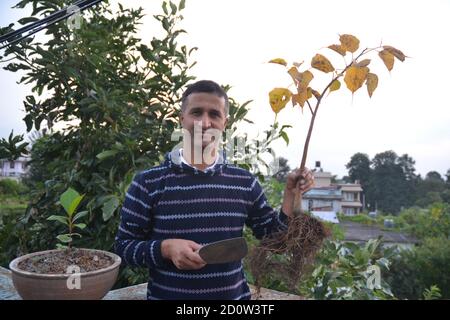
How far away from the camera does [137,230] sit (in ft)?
3.70

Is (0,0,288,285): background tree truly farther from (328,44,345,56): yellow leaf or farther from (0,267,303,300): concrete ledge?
(328,44,345,56): yellow leaf

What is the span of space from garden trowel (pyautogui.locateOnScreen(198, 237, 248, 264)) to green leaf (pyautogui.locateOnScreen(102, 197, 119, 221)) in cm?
78

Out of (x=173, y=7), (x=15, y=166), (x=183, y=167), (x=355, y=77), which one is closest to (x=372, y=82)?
(x=355, y=77)

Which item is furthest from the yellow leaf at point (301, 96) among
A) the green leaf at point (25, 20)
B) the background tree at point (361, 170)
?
the background tree at point (361, 170)

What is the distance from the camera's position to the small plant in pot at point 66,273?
3.38 ft

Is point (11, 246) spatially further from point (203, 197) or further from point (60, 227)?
point (203, 197)

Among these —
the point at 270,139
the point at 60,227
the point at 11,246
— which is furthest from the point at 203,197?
the point at 11,246

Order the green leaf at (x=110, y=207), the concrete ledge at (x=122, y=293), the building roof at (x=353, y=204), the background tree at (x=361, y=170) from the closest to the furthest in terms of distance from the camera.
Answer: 1. the concrete ledge at (x=122, y=293)
2. the green leaf at (x=110, y=207)
3. the background tree at (x=361, y=170)
4. the building roof at (x=353, y=204)

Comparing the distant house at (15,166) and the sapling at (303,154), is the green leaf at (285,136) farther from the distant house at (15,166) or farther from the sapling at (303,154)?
the distant house at (15,166)

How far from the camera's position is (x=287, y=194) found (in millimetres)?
1198

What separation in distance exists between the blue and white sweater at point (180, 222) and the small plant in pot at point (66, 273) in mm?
99

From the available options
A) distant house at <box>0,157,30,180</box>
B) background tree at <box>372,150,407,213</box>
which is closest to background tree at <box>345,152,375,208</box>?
background tree at <box>372,150,407,213</box>

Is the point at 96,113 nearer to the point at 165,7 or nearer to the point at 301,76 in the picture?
the point at 165,7

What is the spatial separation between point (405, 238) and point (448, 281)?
15.2 ft
